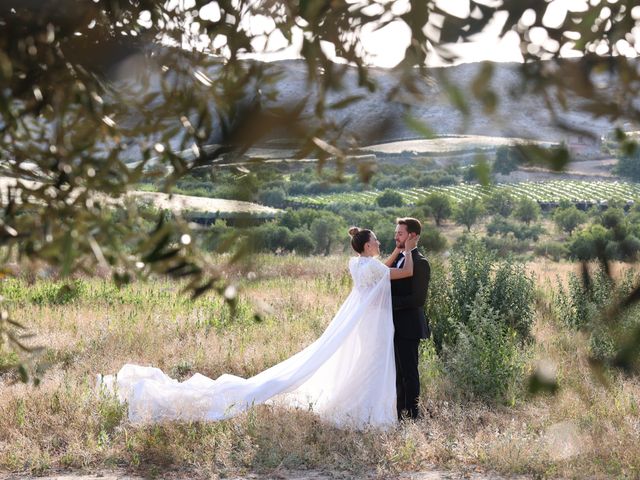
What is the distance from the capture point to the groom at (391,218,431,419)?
6738 millimetres

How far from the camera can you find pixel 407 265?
22.3 feet

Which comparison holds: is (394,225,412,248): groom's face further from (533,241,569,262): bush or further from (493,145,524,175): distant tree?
(533,241,569,262): bush

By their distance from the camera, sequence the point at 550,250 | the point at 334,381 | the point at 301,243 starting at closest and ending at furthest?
the point at 334,381 → the point at 301,243 → the point at 550,250

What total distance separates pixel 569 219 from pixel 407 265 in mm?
40203

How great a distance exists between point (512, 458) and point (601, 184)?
67.6 metres

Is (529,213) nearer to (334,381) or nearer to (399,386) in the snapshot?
(334,381)

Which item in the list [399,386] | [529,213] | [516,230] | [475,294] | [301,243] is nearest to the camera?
[399,386]

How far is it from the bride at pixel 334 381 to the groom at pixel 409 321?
0.25 feet

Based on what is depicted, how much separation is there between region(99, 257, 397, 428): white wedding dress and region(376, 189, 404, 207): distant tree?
46.6 metres

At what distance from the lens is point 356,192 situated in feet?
219

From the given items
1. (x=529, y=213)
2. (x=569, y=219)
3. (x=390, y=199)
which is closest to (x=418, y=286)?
(x=569, y=219)

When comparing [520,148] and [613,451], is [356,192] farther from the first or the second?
[520,148]

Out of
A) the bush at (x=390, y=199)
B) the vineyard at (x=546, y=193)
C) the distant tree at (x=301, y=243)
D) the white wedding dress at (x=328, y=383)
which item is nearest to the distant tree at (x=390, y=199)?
the bush at (x=390, y=199)

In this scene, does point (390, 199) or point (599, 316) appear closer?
point (599, 316)
